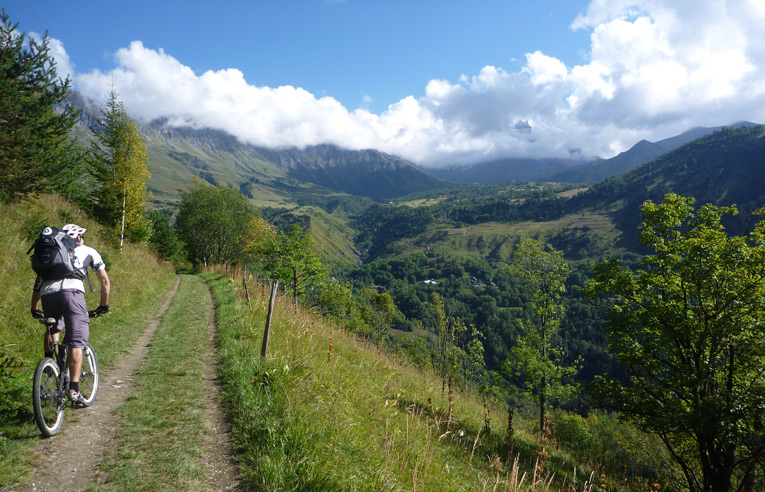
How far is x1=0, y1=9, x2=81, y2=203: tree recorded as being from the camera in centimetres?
1484

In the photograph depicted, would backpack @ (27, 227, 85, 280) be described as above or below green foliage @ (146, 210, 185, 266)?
above

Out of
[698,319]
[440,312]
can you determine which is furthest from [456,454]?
[440,312]

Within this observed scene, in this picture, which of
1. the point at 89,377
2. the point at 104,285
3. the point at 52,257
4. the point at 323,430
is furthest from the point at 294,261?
the point at 323,430

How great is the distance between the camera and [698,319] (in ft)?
38.5

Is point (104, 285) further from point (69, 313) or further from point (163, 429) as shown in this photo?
point (163, 429)

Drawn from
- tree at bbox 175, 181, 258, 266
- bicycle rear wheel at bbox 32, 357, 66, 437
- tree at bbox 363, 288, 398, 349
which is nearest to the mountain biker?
bicycle rear wheel at bbox 32, 357, 66, 437

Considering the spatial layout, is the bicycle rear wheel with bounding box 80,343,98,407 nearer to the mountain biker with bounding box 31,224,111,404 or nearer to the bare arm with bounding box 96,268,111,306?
the mountain biker with bounding box 31,224,111,404

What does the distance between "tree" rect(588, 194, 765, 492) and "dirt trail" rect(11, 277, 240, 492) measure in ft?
41.7

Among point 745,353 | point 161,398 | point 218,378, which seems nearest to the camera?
point 161,398

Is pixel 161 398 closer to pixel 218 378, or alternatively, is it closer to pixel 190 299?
pixel 218 378

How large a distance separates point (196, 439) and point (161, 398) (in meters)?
1.78

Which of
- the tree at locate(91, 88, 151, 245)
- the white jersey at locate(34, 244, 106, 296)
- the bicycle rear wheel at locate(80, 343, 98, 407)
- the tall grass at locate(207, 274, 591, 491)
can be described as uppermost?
the tree at locate(91, 88, 151, 245)

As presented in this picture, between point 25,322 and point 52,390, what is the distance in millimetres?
5354

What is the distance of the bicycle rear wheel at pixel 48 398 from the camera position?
419cm
